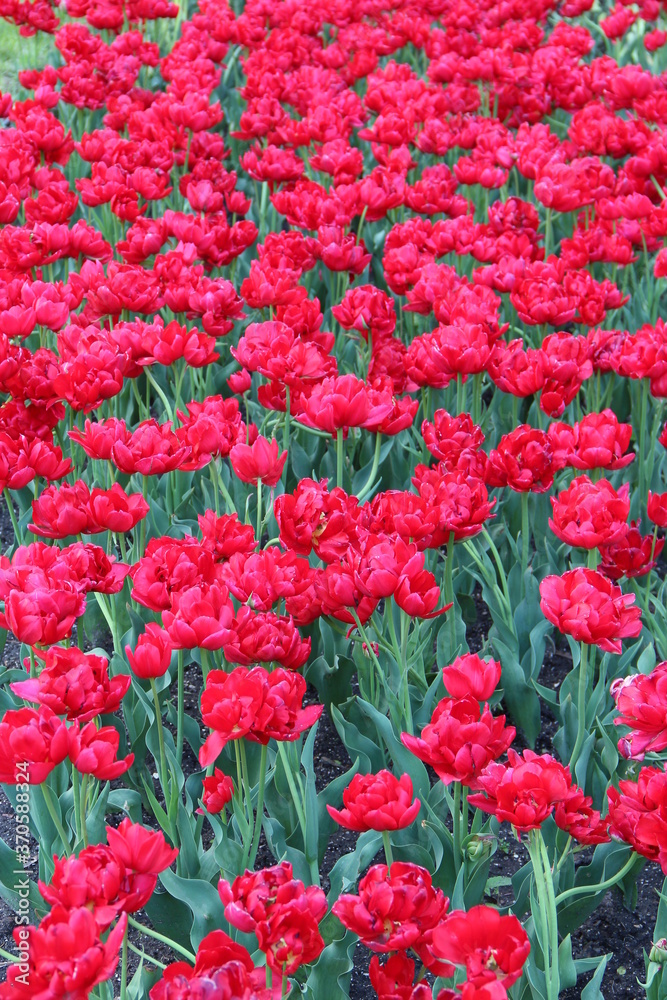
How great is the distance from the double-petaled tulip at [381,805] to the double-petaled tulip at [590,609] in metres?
0.40

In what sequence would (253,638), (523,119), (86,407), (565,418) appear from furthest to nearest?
(523,119)
(565,418)
(86,407)
(253,638)

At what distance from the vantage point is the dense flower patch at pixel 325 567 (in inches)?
47.6

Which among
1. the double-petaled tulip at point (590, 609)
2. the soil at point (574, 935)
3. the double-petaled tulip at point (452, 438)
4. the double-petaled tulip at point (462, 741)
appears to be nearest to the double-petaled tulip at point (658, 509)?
the double-petaled tulip at point (452, 438)

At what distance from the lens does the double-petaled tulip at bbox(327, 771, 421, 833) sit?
3.96 ft

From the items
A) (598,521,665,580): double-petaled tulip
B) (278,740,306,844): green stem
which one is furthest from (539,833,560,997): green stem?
(598,521,665,580): double-petaled tulip

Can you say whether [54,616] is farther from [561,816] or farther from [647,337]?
[647,337]

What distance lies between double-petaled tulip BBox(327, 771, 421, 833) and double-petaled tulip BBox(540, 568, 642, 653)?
15.7 inches

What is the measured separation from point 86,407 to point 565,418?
4.81 feet

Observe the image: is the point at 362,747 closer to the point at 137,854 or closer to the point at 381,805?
the point at 381,805

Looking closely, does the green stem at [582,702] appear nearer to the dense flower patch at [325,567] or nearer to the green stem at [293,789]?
the dense flower patch at [325,567]

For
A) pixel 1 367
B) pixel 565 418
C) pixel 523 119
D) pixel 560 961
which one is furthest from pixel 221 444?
pixel 523 119

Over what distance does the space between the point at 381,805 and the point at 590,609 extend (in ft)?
1.47

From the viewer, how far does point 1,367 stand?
204 cm

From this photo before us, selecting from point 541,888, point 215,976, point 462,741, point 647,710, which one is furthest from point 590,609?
point 215,976
